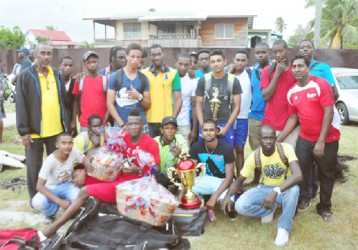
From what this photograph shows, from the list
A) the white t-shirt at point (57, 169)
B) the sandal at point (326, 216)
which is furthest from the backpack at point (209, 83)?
the sandal at point (326, 216)

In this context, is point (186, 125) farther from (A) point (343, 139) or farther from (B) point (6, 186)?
(A) point (343, 139)

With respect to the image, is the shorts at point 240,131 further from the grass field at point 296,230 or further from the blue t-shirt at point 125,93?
the blue t-shirt at point 125,93

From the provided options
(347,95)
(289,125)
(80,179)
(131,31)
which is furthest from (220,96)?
(131,31)

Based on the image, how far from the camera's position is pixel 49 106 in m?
4.48

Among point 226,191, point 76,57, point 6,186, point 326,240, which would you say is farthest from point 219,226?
point 76,57

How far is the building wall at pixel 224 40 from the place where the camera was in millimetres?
29062

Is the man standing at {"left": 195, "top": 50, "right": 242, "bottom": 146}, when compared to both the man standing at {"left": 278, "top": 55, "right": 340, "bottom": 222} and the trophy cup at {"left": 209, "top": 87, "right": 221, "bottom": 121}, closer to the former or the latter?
the trophy cup at {"left": 209, "top": 87, "right": 221, "bottom": 121}

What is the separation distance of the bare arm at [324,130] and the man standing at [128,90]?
2.10m

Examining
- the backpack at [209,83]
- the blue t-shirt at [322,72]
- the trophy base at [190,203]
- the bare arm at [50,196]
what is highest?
the blue t-shirt at [322,72]

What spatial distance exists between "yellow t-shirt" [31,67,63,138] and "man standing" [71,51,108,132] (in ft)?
1.47

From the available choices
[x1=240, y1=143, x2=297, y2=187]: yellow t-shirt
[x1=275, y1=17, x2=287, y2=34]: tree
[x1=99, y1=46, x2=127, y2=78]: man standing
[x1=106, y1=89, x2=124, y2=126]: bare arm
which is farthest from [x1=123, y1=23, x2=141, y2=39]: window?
[x1=275, y1=17, x2=287, y2=34]: tree

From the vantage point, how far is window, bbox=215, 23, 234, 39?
29344 millimetres

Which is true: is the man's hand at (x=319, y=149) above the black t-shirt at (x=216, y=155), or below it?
above

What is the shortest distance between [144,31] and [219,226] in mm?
27138
